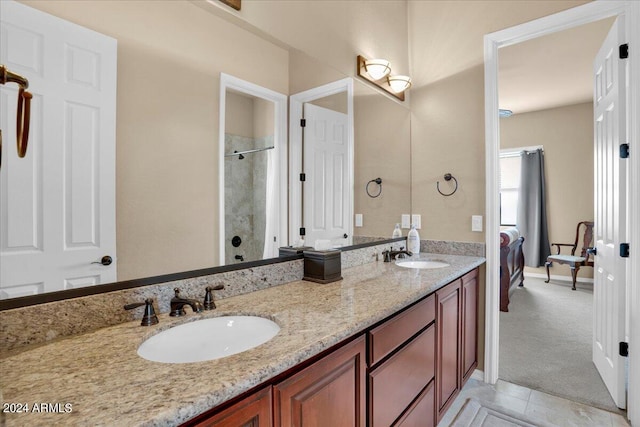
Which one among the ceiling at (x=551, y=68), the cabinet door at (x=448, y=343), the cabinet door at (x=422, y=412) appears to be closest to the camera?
the cabinet door at (x=422, y=412)

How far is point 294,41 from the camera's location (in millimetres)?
1746

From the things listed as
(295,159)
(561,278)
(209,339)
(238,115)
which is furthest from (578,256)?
(209,339)

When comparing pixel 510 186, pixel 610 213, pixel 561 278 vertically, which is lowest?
pixel 561 278

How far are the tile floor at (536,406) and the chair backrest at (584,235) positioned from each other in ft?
12.7

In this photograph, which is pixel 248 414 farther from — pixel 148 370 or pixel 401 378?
pixel 401 378

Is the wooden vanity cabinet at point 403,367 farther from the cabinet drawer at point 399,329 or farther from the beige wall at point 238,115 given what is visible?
the beige wall at point 238,115

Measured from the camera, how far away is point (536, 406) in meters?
2.11

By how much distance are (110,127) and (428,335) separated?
1588mm

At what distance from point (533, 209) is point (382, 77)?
15.7 ft

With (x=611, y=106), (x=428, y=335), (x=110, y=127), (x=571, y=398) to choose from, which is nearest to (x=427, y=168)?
(x=611, y=106)

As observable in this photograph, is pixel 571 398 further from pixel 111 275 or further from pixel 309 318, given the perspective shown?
pixel 111 275

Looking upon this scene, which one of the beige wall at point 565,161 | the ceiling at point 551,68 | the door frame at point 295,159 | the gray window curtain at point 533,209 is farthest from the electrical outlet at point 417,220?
the beige wall at point 565,161

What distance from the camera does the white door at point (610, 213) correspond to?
2.02 m

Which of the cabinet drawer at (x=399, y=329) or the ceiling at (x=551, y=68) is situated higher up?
the ceiling at (x=551, y=68)
